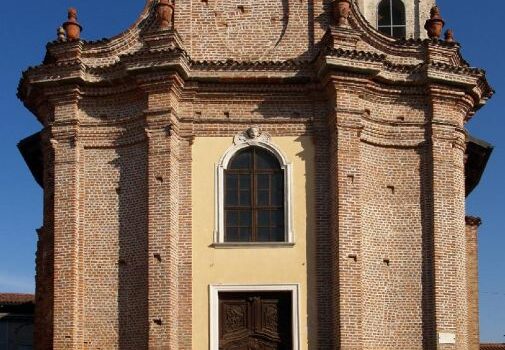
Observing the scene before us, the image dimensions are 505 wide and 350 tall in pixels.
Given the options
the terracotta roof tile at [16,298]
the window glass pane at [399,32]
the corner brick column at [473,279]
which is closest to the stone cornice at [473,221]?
the corner brick column at [473,279]

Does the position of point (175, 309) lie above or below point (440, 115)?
below

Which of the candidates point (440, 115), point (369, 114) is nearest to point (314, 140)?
point (369, 114)

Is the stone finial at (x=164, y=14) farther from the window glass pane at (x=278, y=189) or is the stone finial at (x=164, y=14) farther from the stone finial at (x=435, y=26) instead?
the stone finial at (x=435, y=26)

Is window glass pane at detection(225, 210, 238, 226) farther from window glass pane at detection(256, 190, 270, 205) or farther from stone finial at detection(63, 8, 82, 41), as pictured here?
stone finial at detection(63, 8, 82, 41)

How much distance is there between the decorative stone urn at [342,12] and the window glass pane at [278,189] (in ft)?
12.9

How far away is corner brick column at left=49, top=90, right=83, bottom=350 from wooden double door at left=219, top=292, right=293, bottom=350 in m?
3.35

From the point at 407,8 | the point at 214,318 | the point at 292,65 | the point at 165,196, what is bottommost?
the point at 214,318

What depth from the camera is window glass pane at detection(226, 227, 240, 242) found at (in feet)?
75.7

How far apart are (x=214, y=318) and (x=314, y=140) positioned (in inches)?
186

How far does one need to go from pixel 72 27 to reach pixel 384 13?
10.0m

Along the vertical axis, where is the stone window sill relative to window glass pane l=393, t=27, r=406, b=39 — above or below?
below

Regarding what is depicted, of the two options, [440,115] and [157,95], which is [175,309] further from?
[440,115]

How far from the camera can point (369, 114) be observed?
23.8m

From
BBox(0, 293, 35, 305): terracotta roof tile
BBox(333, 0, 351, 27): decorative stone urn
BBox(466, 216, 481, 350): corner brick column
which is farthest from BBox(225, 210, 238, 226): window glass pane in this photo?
BBox(0, 293, 35, 305): terracotta roof tile
